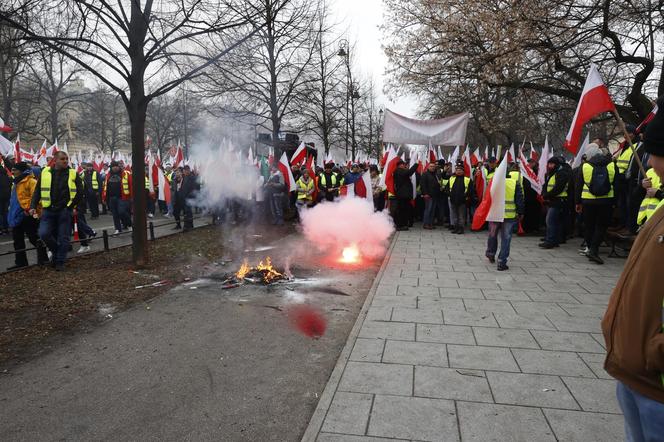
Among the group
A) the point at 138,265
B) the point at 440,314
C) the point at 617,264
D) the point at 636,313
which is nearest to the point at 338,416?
the point at 636,313

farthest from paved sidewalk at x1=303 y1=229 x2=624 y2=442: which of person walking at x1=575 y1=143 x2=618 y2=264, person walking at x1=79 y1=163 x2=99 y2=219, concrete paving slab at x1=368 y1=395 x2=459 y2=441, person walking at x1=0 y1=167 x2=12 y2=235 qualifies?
person walking at x1=79 y1=163 x2=99 y2=219

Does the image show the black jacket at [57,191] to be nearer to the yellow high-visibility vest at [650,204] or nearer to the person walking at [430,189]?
the yellow high-visibility vest at [650,204]

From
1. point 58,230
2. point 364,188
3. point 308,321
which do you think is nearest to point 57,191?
point 58,230

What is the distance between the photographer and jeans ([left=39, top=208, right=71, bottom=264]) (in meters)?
7.73

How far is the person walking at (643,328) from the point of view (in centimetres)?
145

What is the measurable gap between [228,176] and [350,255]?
7.48 metres

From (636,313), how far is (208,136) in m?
43.1

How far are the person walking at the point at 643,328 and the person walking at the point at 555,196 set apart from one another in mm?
8807

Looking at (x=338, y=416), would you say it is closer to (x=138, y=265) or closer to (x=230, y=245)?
(x=138, y=265)

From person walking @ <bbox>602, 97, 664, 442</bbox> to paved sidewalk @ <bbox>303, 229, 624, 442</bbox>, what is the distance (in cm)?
144

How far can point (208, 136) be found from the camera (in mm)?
41562

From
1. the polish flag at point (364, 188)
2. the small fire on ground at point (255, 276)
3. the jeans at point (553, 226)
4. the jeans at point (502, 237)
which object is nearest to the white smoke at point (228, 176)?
the polish flag at point (364, 188)

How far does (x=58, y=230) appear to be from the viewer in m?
7.90

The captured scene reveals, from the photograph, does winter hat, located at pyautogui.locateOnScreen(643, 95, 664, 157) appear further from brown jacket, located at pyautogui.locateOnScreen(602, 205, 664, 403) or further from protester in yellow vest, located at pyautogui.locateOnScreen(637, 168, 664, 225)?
protester in yellow vest, located at pyautogui.locateOnScreen(637, 168, 664, 225)
